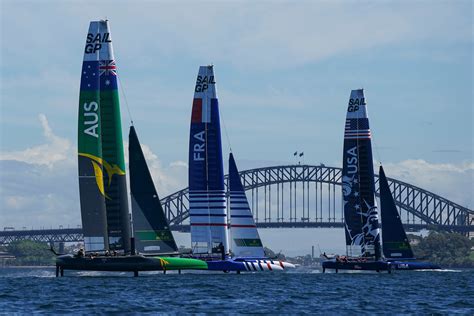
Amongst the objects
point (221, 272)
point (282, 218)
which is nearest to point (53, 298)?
point (221, 272)

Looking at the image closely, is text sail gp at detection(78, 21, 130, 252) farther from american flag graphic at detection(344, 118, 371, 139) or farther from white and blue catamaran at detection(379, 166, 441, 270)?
white and blue catamaran at detection(379, 166, 441, 270)

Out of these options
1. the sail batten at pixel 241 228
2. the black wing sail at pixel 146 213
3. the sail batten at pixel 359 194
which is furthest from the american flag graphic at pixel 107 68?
the sail batten at pixel 359 194

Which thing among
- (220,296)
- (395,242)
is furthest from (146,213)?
(395,242)

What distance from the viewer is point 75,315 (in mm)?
34500

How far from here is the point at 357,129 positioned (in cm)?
7288

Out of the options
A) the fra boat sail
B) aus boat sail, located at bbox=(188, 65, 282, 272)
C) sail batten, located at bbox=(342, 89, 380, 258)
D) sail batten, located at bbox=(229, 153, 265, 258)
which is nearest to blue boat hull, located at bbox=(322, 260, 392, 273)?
sail batten, located at bbox=(342, 89, 380, 258)

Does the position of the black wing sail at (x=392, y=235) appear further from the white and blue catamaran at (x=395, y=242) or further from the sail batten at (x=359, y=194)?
the sail batten at (x=359, y=194)

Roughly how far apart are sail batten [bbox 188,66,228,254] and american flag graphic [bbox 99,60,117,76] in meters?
11.4

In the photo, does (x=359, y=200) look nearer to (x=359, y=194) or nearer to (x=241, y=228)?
(x=359, y=194)

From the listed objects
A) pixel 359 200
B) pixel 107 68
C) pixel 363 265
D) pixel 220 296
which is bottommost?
pixel 220 296

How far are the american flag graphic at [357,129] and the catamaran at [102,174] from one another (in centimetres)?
2096

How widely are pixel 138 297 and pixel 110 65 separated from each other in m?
17.1

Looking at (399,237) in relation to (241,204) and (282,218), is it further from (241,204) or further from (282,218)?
(282,218)

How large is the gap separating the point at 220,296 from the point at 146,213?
14553mm
